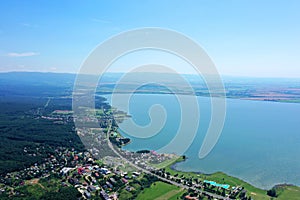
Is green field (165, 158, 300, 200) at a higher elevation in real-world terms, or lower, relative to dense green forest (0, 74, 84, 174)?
lower

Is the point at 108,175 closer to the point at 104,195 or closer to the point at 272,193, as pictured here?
the point at 104,195

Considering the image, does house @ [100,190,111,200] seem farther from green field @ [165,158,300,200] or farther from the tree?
the tree

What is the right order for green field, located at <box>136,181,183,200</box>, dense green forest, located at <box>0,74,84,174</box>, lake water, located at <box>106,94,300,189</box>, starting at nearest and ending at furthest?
green field, located at <box>136,181,183,200</box>
lake water, located at <box>106,94,300,189</box>
dense green forest, located at <box>0,74,84,174</box>

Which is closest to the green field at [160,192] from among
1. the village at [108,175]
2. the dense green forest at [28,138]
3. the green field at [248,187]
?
the village at [108,175]

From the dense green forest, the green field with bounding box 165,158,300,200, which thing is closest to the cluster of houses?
the green field with bounding box 165,158,300,200

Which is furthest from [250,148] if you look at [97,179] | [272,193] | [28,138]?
[28,138]

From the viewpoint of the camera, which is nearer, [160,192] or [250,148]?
[160,192]

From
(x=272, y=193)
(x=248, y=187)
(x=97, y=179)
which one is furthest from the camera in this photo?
(x=97, y=179)

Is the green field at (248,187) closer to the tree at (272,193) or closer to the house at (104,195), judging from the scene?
the tree at (272,193)
